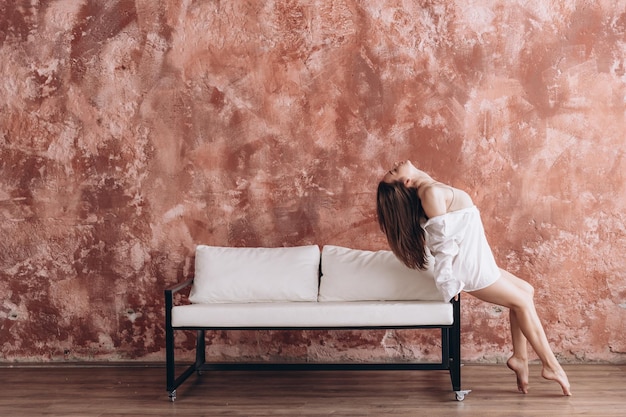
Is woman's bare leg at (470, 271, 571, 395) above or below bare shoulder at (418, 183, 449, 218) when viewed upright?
below

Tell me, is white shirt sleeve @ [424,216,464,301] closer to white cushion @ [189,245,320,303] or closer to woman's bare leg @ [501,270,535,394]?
woman's bare leg @ [501,270,535,394]

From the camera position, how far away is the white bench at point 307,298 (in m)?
3.88

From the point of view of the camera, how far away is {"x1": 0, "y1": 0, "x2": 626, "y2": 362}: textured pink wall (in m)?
4.69

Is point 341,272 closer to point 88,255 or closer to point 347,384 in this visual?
point 347,384

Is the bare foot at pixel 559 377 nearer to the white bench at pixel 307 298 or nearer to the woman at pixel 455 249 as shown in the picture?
the woman at pixel 455 249

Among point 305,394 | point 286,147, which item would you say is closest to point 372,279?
point 305,394

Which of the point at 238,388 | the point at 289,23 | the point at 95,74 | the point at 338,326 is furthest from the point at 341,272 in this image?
the point at 95,74

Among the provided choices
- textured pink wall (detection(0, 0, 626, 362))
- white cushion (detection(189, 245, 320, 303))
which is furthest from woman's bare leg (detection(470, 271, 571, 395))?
white cushion (detection(189, 245, 320, 303))

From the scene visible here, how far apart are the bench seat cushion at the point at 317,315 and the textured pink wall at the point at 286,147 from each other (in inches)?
38.4

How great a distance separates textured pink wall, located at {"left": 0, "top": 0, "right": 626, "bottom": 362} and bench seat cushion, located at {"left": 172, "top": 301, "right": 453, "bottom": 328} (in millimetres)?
976

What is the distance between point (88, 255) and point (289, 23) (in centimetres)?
242

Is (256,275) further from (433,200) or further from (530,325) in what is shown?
(530,325)

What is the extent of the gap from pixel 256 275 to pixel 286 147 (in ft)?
3.52

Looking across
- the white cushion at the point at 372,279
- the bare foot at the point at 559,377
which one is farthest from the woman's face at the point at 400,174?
the bare foot at the point at 559,377
